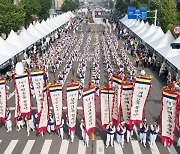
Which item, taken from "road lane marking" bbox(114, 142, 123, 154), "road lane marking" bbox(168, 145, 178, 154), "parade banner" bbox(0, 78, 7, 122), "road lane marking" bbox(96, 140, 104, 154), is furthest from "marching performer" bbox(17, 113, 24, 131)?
"road lane marking" bbox(168, 145, 178, 154)

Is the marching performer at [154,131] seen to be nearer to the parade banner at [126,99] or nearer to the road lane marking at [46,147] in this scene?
the parade banner at [126,99]

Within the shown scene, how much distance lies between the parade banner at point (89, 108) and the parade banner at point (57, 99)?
152 cm

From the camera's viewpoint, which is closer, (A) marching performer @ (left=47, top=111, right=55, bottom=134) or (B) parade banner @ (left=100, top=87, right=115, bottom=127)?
(B) parade banner @ (left=100, top=87, right=115, bottom=127)

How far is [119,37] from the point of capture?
190 feet

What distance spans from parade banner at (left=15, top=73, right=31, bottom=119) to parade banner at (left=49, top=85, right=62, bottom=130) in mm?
1820

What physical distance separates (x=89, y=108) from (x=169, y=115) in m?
3.90

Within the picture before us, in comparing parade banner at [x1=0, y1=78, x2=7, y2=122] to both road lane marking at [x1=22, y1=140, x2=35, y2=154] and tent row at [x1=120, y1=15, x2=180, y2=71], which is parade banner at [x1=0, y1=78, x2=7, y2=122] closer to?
road lane marking at [x1=22, y1=140, x2=35, y2=154]

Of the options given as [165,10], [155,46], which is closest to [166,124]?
[155,46]

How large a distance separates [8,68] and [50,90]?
1491 centimetres

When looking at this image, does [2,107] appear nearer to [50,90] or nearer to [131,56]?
[50,90]

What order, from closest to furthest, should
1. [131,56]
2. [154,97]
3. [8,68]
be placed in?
[154,97] < [8,68] < [131,56]

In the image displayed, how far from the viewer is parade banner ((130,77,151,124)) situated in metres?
15.2

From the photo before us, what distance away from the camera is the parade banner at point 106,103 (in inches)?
613

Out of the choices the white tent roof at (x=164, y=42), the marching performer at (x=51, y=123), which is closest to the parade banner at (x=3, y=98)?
the marching performer at (x=51, y=123)
